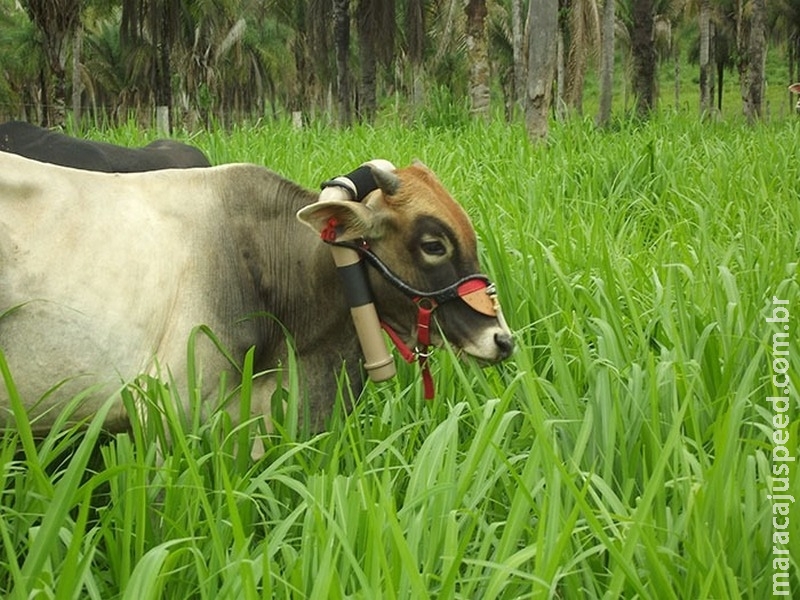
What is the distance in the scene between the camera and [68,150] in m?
4.21

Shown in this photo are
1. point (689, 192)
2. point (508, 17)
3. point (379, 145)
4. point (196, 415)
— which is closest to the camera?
point (196, 415)

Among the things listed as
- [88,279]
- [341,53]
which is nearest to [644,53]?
[341,53]

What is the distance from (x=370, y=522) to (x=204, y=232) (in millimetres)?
1409

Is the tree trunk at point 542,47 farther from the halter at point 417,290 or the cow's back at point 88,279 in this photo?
the cow's back at point 88,279

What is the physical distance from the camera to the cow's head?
2.93m

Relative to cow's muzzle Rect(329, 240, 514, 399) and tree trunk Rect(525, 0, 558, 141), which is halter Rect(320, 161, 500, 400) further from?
tree trunk Rect(525, 0, 558, 141)

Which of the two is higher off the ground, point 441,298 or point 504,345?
point 441,298

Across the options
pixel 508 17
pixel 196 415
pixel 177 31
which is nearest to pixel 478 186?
pixel 196 415

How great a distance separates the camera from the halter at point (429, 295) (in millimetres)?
2938

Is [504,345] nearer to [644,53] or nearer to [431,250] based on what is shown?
[431,250]

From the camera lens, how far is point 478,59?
40.5 ft

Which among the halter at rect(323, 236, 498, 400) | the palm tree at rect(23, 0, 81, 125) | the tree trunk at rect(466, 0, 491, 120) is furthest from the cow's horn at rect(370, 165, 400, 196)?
the palm tree at rect(23, 0, 81, 125)

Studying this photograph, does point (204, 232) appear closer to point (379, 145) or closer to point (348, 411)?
point (348, 411)

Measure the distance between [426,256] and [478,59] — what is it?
9815 mm
